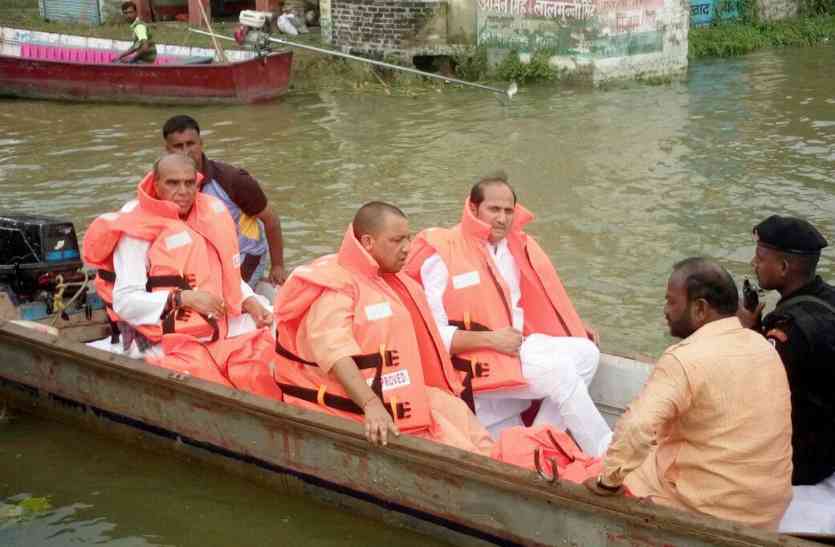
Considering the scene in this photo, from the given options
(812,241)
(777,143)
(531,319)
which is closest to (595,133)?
(777,143)

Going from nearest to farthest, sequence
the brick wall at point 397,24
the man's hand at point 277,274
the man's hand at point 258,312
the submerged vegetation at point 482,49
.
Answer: the man's hand at point 258,312 → the man's hand at point 277,274 → the submerged vegetation at point 482,49 → the brick wall at point 397,24

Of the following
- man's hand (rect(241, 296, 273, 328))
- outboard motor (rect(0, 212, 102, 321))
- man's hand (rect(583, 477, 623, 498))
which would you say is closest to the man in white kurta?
man's hand (rect(241, 296, 273, 328))

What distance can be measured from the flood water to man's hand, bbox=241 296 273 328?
877 millimetres

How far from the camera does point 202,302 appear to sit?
6.29 meters

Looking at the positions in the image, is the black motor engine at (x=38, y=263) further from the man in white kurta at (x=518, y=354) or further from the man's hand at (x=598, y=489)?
the man's hand at (x=598, y=489)

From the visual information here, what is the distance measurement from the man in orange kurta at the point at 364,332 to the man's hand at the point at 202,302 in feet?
2.42

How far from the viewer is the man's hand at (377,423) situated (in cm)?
530

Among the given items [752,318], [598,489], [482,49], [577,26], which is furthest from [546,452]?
[482,49]

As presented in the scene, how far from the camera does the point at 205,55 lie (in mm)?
19734

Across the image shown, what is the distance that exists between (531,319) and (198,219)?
74.7 inches

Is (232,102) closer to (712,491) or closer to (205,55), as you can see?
(205,55)

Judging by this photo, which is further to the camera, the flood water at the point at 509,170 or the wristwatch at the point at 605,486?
the flood water at the point at 509,170

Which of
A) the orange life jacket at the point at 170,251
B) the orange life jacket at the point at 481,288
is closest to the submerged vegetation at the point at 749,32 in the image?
the orange life jacket at the point at 481,288

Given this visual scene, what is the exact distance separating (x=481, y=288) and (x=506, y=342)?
0.33m
